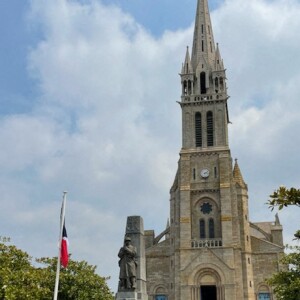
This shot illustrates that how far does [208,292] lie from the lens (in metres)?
53.8

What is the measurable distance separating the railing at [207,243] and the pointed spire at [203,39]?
2263cm

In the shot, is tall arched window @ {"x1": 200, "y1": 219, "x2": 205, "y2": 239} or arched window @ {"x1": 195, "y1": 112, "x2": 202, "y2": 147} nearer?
tall arched window @ {"x1": 200, "y1": 219, "x2": 205, "y2": 239}

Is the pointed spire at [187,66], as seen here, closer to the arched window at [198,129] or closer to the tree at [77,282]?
the arched window at [198,129]

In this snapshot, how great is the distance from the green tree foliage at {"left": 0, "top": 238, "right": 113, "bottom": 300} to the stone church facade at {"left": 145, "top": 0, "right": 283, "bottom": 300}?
17880mm

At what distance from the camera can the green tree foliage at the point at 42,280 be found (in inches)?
1153

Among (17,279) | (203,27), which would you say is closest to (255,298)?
(17,279)

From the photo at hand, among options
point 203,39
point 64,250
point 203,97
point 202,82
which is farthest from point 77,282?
point 203,39

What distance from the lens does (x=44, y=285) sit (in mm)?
33219

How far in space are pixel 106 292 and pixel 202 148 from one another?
25.7 m

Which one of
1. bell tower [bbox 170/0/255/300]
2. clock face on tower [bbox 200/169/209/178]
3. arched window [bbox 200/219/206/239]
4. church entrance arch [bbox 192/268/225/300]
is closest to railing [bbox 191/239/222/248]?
bell tower [bbox 170/0/255/300]

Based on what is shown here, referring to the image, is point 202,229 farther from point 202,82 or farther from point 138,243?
point 138,243

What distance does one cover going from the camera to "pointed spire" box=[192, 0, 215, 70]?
6322 centimetres

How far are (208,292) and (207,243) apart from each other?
572 cm

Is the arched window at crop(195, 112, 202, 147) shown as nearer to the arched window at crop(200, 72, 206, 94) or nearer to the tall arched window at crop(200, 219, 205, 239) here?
the arched window at crop(200, 72, 206, 94)
